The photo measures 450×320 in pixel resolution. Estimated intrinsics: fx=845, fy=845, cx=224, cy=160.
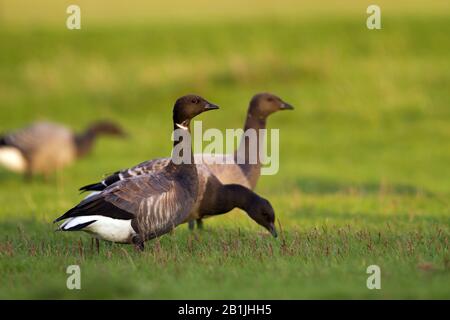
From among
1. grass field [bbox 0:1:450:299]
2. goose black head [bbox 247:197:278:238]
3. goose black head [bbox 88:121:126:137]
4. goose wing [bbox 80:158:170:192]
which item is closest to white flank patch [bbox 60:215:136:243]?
grass field [bbox 0:1:450:299]

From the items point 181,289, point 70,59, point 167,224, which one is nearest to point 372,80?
point 70,59

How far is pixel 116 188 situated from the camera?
1023cm

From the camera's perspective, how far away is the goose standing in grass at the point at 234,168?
448 inches

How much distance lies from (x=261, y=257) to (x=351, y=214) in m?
4.43

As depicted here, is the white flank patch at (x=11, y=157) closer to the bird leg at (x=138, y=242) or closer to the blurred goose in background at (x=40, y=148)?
the blurred goose in background at (x=40, y=148)

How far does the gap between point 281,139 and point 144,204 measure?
14068mm

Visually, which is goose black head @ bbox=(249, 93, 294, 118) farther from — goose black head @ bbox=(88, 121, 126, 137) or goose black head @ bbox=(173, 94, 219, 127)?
goose black head @ bbox=(88, 121, 126, 137)

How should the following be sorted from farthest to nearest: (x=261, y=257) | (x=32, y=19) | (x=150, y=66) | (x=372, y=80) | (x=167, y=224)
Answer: (x=32, y=19) < (x=150, y=66) < (x=372, y=80) < (x=167, y=224) < (x=261, y=257)

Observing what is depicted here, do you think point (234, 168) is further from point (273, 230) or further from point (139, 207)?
point (139, 207)

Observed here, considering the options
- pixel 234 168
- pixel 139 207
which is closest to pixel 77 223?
pixel 139 207

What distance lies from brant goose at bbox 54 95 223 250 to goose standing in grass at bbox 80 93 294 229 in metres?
0.69

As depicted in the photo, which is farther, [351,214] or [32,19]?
[32,19]
